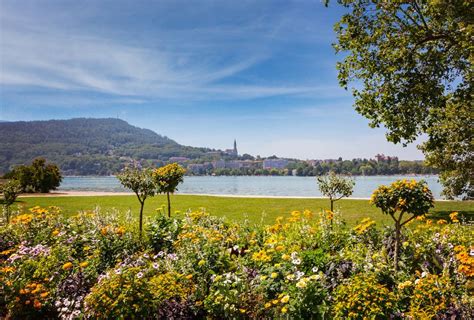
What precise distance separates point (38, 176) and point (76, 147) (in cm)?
12213

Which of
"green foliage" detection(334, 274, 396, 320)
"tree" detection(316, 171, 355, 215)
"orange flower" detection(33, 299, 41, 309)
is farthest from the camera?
"tree" detection(316, 171, 355, 215)

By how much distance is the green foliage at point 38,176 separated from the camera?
31.0m

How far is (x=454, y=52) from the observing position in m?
10.4

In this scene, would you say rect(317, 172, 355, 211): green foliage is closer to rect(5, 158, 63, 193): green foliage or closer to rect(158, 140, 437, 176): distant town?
rect(158, 140, 437, 176): distant town

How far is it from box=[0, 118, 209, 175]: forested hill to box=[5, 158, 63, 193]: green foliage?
156 feet

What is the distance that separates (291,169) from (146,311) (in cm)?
10010

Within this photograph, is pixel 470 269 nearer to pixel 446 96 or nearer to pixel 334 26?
pixel 446 96

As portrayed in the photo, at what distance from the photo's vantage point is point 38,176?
3120 centimetres

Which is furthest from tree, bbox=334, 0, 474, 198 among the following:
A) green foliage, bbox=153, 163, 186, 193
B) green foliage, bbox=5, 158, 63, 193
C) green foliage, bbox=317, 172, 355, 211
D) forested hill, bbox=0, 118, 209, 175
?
forested hill, bbox=0, 118, 209, 175

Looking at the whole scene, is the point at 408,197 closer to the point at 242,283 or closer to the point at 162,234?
the point at 242,283

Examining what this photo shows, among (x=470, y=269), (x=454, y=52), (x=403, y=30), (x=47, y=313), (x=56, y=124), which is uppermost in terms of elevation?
(x=56, y=124)

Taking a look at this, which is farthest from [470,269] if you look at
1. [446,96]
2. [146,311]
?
[446,96]

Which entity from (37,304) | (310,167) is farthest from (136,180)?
(310,167)

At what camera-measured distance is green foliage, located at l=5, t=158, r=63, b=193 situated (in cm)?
3104
